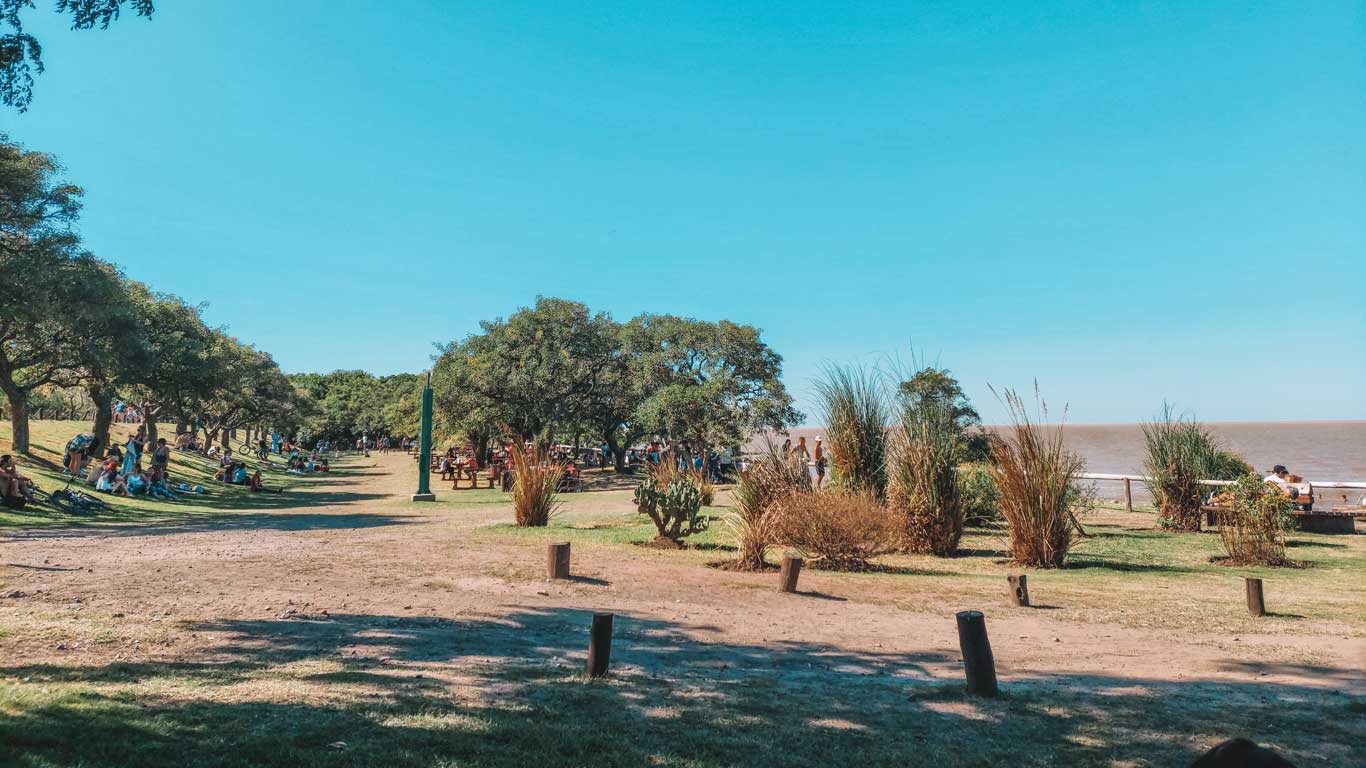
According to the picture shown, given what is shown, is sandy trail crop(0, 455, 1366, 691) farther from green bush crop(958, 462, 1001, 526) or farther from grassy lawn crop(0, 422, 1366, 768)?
green bush crop(958, 462, 1001, 526)

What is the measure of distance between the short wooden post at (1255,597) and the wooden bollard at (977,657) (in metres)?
4.16

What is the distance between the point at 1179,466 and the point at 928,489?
705 centimetres

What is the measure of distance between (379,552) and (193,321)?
26929mm

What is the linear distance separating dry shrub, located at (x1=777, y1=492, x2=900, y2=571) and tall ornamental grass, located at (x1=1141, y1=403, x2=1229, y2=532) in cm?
834

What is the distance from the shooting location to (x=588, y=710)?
4.21 metres

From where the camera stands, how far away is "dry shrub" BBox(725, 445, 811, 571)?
981 centimetres

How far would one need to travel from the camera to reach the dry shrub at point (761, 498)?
386 inches

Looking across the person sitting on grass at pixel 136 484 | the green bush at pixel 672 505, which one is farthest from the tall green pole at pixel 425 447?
the green bush at pixel 672 505

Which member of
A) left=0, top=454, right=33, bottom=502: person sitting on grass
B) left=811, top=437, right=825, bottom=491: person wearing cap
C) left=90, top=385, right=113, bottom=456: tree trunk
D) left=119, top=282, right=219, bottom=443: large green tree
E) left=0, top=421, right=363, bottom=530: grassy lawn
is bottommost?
left=0, top=421, right=363, bottom=530: grassy lawn

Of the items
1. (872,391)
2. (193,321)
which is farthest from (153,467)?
(872,391)

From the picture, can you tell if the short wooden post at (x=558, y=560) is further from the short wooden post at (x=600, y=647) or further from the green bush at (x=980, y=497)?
the green bush at (x=980, y=497)

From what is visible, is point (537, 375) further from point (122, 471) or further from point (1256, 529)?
point (1256, 529)

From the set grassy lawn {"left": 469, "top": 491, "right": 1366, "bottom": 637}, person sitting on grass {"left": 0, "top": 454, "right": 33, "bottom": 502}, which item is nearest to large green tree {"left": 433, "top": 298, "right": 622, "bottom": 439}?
grassy lawn {"left": 469, "top": 491, "right": 1366, "bottom": 637}

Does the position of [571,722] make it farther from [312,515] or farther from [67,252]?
[67,252]
